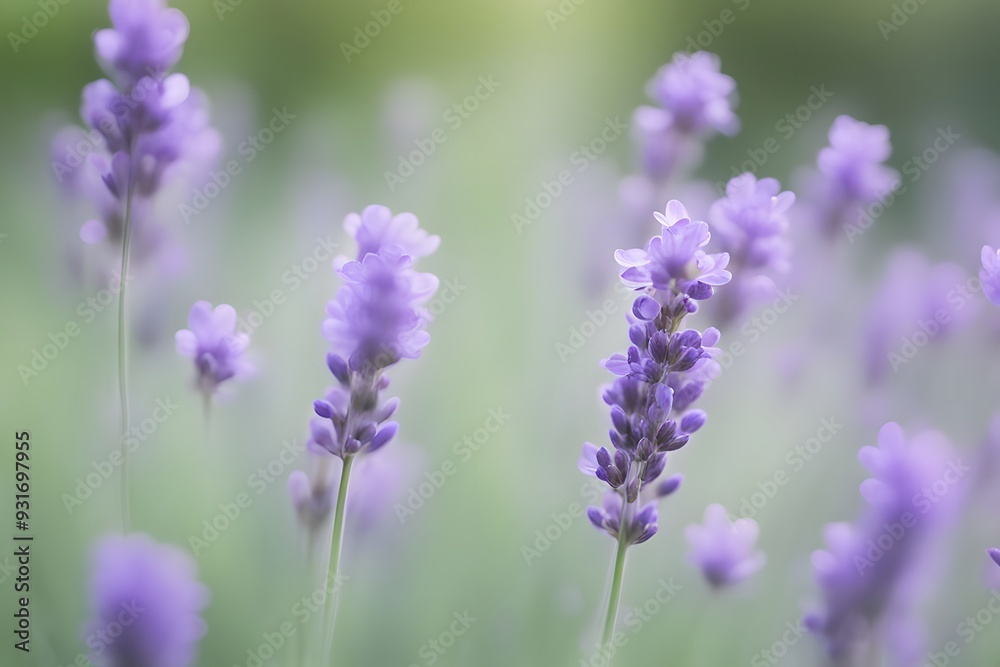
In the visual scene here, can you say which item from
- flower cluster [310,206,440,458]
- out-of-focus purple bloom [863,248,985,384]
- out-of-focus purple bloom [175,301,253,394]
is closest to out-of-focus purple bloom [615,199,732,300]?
flower cluster [310,206,440,458]

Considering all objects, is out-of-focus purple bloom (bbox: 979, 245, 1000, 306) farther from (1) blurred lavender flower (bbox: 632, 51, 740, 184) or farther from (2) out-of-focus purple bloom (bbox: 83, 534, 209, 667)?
(2) out-of-focus purple bloom (bbox: 83, 534, 209, 667)

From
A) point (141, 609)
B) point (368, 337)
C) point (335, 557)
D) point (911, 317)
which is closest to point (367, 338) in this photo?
point (368, 337)

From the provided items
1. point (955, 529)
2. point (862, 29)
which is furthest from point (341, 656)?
point (862, 29)

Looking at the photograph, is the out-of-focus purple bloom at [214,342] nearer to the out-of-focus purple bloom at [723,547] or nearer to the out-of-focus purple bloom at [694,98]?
the out-of-focus purple bloom at [723,547]

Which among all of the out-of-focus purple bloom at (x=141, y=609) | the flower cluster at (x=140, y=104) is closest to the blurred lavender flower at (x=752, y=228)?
the flower cluster at (x=140, y=104)

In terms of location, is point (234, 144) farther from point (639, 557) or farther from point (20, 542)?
point (639, 557)

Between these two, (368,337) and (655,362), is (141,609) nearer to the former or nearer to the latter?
(368,337)
